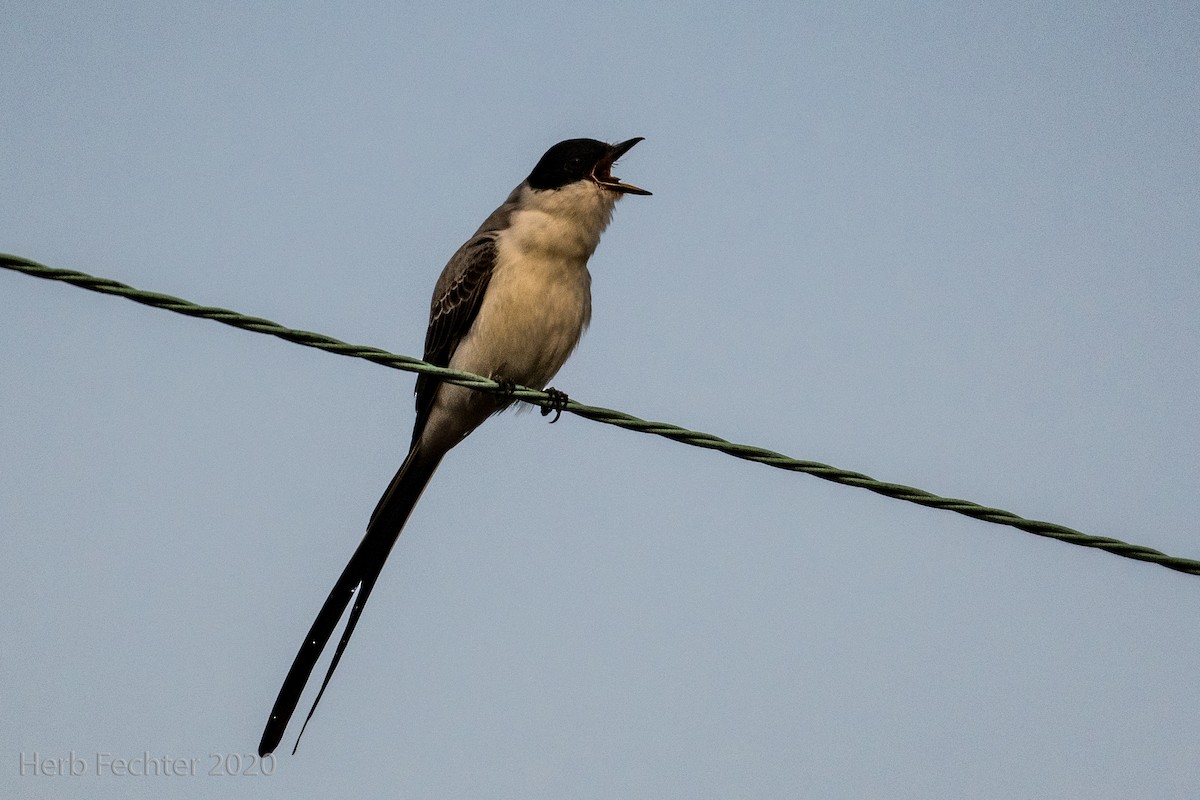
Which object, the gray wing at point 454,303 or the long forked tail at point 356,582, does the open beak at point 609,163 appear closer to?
the gray wing at point 454,303

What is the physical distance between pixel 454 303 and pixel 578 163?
36.5 inches

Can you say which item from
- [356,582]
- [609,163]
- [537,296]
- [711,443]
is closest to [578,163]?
[609,163]

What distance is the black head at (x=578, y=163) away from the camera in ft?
19.6

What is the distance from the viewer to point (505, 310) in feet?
18.2

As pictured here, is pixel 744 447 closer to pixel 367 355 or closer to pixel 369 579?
pixel 367 355

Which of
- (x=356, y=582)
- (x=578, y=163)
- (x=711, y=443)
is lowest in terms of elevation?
(x=356, y=582)

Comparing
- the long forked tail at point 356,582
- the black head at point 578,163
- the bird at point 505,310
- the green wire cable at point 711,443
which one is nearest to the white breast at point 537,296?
the bird at point 505,310

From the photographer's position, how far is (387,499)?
221 inches

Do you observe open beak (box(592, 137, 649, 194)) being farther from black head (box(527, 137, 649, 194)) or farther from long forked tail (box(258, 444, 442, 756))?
long forked tail (box(258, 444, 442, 756))

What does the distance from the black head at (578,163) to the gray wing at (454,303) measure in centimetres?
44

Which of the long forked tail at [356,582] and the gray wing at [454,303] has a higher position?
the gray wing at [454,303]

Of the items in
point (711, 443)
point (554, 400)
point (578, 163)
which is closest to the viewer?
point (711, 443)

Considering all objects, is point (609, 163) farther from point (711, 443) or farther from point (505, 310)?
point (711, 443)

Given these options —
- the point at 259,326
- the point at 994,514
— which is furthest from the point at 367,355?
the point at 994,514
